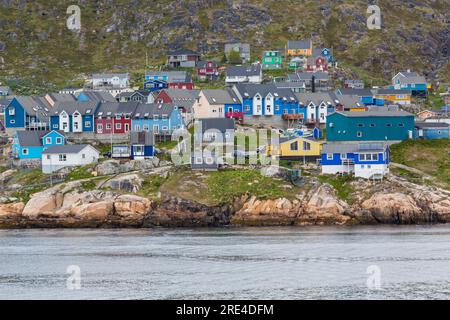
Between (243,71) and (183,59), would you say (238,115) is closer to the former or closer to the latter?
(243,71)

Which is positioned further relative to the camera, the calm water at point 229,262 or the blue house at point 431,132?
the blue house at point 431,132

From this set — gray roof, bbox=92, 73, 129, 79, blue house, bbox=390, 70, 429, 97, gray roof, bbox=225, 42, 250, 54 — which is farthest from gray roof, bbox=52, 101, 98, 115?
blue house, bbox=390, 70, 429, 97

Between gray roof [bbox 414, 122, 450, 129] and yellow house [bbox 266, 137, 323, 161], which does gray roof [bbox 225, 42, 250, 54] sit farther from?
yellow house [bbox 266, 137, 323, 161]

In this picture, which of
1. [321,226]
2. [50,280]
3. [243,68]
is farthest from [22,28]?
[50,280]

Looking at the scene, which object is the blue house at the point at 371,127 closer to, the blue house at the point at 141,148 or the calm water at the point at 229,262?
the blue house at the point at 141,148

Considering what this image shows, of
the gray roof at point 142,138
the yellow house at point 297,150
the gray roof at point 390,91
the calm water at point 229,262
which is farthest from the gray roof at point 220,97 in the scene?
the calm water at point 229,262
